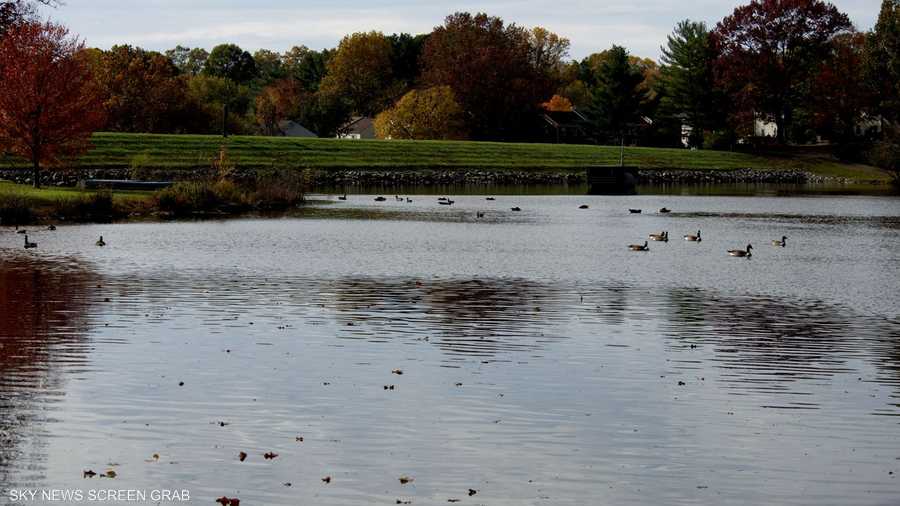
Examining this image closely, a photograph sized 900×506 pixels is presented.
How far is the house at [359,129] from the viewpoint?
182 metres

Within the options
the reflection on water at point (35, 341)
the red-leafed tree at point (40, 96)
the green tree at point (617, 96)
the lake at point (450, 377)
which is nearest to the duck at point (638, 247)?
the lake at point (450, 377)

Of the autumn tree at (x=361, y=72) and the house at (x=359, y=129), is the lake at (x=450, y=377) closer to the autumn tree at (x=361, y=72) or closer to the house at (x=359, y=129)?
the house at (x=359, y=129)

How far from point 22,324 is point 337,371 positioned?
29.3 feet

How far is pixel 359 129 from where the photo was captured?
18562 cm

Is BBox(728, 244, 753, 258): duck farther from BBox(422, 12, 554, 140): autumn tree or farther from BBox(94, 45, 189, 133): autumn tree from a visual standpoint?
BBox(422, 12, 554, 140): autumn tree

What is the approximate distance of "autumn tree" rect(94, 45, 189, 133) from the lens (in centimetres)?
13538

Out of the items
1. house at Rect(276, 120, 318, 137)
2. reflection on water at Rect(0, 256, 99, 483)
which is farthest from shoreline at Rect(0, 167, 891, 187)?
house at Rect(276, 120, 318, 137)

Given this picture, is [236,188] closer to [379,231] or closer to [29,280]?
[379,231]

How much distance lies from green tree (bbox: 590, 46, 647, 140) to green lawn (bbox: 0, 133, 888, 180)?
12.7 m

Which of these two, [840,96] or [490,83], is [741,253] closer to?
[840,96]

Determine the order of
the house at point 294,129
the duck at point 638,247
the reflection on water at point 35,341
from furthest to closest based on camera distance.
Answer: the house at point 294,129 → the duck at point 638,247 → the reflection on water at point 35,341

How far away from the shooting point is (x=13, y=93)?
66750mm

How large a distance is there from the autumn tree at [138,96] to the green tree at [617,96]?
55693 mm

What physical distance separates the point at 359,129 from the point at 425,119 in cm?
3380
